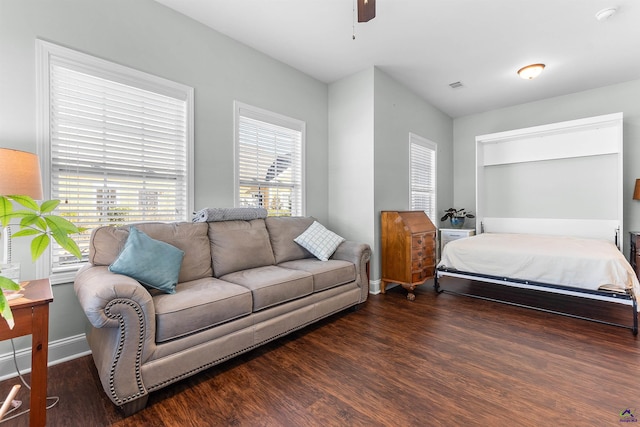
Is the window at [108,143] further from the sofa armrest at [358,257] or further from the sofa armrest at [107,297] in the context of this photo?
the sofa armrest at [358,257]

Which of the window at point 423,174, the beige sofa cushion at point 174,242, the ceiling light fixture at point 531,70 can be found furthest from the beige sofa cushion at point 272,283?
the ceiling light fixture at point 531,70

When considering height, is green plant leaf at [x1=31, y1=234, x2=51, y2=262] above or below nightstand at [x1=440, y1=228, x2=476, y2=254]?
above

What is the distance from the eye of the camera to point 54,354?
2109 millimetres

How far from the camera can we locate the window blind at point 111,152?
85.7 inches

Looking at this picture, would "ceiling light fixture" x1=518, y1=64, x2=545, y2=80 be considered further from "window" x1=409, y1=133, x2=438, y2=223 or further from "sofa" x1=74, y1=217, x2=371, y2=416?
"sofa" x1=74, y1=217, x2=371, y2=416

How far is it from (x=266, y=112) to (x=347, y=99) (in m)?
1.25

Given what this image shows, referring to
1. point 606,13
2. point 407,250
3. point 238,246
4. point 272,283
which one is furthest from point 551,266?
point 238,246

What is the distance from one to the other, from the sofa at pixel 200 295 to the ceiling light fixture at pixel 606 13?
3169mm

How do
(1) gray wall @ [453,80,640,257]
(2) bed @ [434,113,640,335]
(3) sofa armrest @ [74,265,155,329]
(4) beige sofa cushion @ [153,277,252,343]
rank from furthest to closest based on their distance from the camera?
(1) gray wall @ [453,80,640,257]
(2) bed @ [434,113,640,335]
(4) beige sofa cushion @ [153,277,252,343]
(3) sofa armrest @ [74,265,155,329]

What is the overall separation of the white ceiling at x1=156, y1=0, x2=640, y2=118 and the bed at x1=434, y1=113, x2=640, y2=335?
0.89m

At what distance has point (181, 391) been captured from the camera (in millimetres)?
1817

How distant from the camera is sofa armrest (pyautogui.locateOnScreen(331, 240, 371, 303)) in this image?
10.3 ft

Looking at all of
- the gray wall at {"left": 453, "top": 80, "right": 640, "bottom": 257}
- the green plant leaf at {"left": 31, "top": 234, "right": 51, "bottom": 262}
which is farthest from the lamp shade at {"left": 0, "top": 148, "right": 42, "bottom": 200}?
the gray wall at {"left": 453, "top": 80, "right": 640, "bottom": 257}

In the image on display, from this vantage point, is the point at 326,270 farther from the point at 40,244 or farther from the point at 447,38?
the point at 447,38
